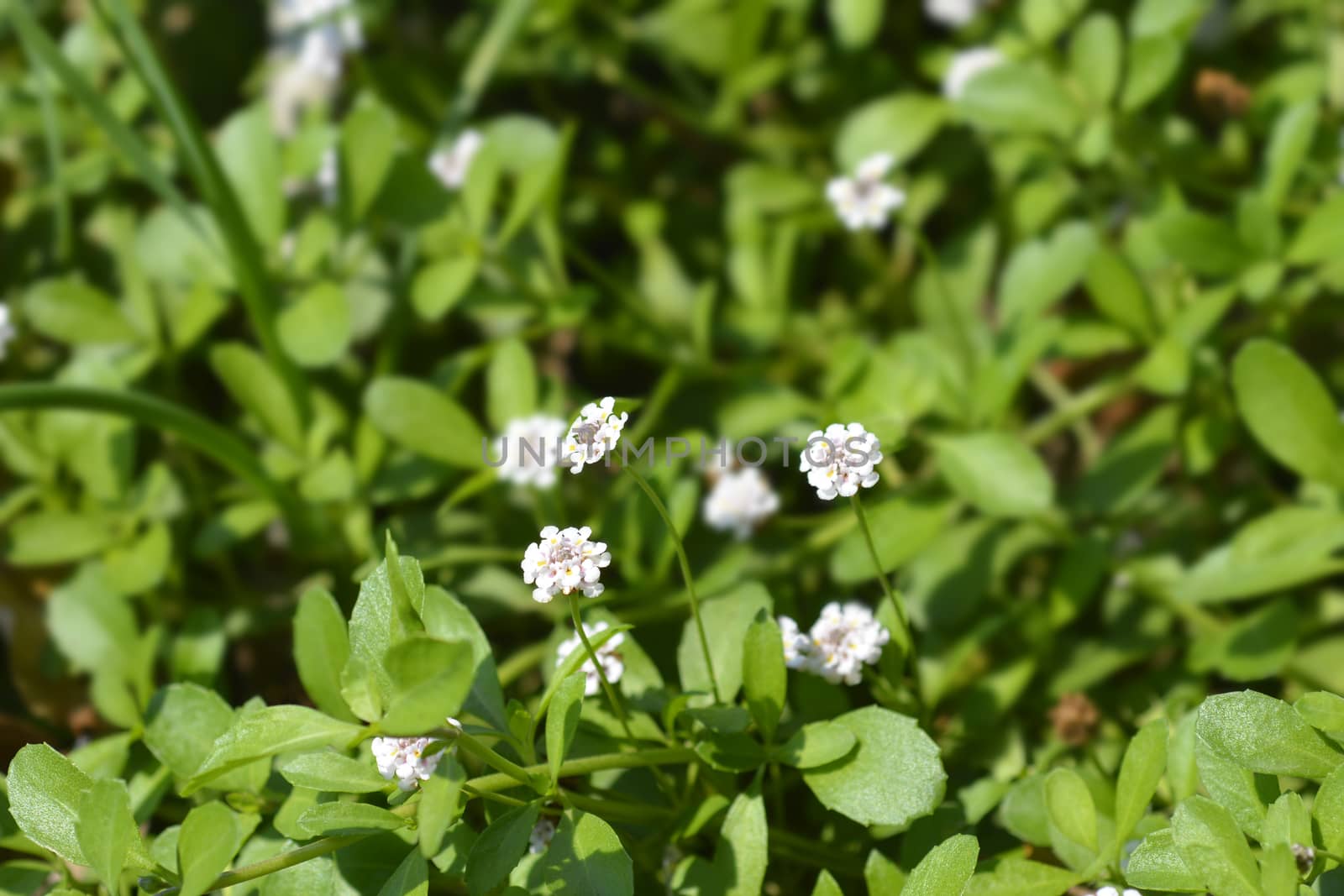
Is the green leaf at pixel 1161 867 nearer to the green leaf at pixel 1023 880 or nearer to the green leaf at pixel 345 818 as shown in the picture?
the green leaf at pixel 1023 880

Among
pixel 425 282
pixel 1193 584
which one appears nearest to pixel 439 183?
pixel 425 282

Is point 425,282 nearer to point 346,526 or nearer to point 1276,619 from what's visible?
point 346,526

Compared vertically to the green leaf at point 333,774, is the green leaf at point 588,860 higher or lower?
lower

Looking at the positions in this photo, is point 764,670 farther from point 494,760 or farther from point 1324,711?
point 1324,711

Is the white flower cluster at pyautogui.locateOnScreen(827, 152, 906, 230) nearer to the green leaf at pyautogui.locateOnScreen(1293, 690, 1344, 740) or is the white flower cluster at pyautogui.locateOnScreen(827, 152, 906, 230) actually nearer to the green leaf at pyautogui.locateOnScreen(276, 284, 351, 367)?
the green leaf at pyautogui.locateOnScreen(276, 284, 351, 367)

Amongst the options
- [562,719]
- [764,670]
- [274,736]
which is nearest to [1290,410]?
[764,670]

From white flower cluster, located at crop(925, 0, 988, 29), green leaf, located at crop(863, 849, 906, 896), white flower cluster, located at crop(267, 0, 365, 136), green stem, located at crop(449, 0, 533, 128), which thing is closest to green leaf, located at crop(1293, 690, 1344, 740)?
green leaf, located at crop(863, 849, 906, 896)

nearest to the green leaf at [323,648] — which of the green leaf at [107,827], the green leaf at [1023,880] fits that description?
the green leaf at [107,827]
